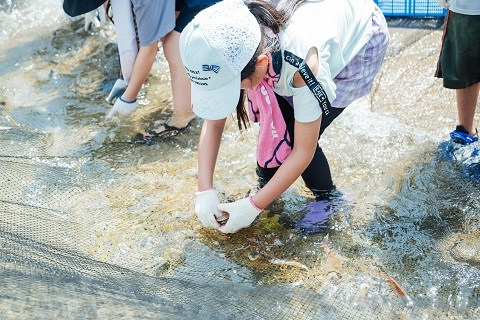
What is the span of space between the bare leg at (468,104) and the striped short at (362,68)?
0.79 metres

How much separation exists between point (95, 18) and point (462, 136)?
3111 millimetres

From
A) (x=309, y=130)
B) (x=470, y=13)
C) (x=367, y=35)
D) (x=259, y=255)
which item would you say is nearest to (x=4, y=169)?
(x=259, y=255)

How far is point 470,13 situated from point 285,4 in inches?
44.2

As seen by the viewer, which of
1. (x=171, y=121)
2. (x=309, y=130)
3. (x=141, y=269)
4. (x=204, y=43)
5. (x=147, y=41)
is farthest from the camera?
(x=171, y=121)

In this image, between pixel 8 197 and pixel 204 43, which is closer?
pixel 204 43

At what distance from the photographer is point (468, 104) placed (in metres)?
3.25

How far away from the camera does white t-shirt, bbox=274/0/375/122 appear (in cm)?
224

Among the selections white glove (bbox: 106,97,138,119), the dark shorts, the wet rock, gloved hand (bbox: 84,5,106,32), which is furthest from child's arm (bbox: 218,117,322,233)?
gloved hand (bbox: 84,5,106,32)

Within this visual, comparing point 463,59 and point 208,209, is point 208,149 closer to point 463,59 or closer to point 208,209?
point 208,209

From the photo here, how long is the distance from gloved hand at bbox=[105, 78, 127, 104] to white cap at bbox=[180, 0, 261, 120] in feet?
6.04

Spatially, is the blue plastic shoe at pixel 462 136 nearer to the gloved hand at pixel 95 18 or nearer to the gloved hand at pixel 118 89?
the gloved hand at pixel 118 89

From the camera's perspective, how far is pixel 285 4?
236 centimetres

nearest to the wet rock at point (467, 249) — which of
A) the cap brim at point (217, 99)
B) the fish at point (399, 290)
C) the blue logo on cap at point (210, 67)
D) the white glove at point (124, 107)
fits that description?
the fish at point (399, 290)

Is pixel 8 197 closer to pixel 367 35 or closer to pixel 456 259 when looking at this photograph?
pixel 367 35
